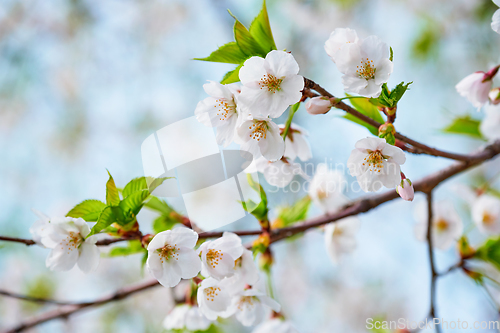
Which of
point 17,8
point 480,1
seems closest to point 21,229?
point 17,8

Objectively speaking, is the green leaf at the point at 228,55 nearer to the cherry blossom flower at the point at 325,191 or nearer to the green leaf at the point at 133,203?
the green leaf at the point at 133,203

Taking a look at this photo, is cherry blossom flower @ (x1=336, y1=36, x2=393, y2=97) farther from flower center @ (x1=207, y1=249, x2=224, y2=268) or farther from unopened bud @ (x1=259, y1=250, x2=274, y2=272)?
unopened bud @ (x1=259, y1=250, x2=274, y2=272)

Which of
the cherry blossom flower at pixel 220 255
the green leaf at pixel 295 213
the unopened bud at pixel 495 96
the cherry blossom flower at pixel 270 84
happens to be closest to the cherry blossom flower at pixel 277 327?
the green leaf at pixel 295 213

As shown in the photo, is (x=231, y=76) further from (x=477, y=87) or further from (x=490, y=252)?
(x=490, y=252)

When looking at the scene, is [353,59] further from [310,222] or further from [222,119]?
[310,222]

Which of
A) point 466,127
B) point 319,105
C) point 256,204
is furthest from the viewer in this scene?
point 466,127

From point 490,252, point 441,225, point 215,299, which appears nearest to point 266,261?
point 215,299
